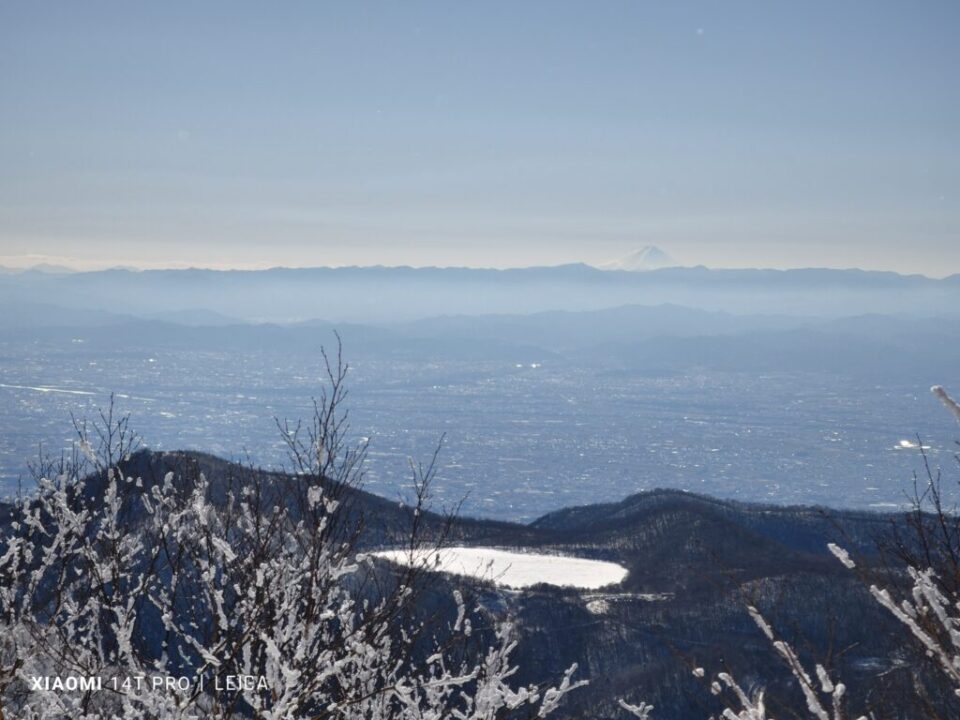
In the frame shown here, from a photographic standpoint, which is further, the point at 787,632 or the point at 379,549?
the point at 379,549

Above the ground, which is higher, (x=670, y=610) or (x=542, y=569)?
(x=670, y=610)

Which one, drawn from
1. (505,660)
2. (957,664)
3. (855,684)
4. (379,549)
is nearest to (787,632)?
(855,684)

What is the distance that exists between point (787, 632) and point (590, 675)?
16489 millimetres

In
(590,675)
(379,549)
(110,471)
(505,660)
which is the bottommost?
(590,675)

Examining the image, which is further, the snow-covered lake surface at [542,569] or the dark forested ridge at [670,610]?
the snow-covered lake surface at [542,569]

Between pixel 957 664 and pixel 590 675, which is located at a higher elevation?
pixel 957 664

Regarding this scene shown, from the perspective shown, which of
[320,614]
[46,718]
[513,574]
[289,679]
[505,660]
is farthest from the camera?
[513,574]

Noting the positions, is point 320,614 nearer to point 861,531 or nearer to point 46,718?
point 46,718

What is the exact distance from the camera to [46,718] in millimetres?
7316

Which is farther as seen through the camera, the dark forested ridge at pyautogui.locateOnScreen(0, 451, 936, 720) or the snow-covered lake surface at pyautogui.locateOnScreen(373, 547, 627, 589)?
the snow-covered lake surface at pyautogui.locateOnScreen(373, 547, 627, 589)

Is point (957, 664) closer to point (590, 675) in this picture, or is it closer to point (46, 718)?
point (46, 718)

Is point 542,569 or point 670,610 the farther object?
point 542,569

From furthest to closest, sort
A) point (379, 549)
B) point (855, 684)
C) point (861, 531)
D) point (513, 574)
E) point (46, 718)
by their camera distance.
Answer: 1. point (861, 531)
2. point (513, 574)
3. point (379, 549)
4. point (855, 684)
5. point (46, 718)

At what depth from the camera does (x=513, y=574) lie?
89562 millimetres
